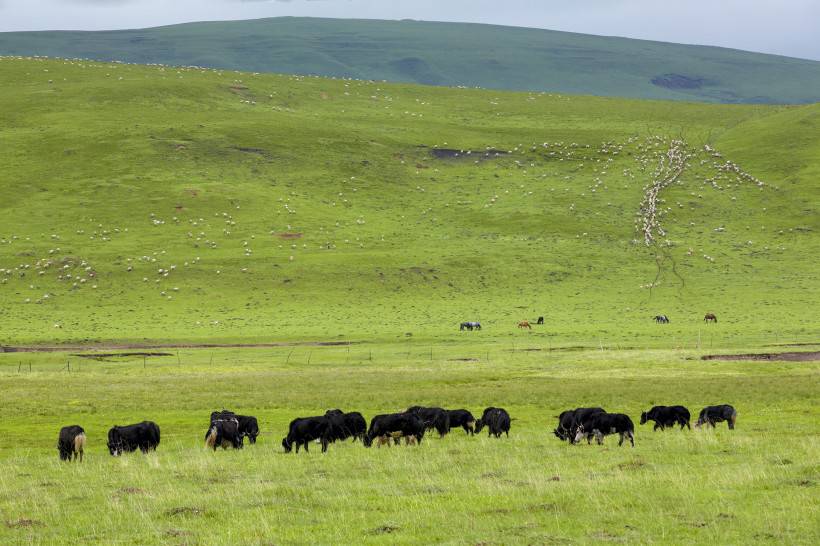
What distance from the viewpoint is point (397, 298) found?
329 feet

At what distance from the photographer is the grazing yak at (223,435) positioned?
2777cm

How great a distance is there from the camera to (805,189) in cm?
13850

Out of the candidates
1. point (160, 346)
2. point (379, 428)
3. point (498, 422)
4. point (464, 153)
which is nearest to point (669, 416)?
point (498, 422)

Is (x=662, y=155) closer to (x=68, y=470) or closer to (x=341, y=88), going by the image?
(x=341, y=88)

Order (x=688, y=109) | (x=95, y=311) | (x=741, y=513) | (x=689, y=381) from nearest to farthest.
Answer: (x=741, y=513) < (x=689, y=381) < (x=95, y=311) < (x=688, y=109)

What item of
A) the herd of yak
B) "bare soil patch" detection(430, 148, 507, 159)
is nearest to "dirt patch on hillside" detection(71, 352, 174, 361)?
the herd of yak

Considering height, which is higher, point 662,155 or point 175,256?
point 662,155

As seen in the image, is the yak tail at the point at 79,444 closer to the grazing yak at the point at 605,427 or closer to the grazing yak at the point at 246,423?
the grazing yak at the point at 246,423

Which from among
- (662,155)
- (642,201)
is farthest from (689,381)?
(662,155)

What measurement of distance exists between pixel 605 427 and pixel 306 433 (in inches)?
303

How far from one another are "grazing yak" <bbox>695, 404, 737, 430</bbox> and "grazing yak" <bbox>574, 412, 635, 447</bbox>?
12.0 feet

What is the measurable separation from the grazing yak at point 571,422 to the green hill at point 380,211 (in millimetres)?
47676

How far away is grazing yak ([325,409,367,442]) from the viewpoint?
28.6 meters

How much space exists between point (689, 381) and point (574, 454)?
22559mm
